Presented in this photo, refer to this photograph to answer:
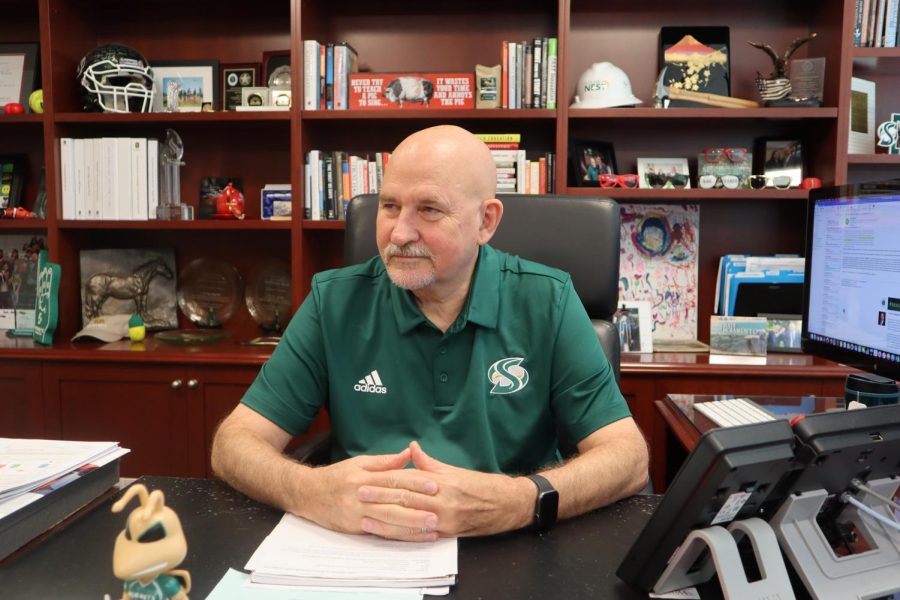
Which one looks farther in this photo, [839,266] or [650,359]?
[650,359]

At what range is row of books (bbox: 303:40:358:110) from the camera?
2.40 metres

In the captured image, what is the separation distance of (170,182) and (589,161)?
1491 mm

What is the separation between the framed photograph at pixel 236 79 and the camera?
2658 mm

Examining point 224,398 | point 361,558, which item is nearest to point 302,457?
point 361,558

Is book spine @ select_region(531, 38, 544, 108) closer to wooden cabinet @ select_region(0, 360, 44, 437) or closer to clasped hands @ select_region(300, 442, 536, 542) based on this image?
clasped hands @ select_region(300, 442, 536, 542)

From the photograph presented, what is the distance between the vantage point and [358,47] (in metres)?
2.67

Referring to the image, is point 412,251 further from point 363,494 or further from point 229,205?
point 229,205

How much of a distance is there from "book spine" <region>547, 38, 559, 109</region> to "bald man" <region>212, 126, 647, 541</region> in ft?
3.59

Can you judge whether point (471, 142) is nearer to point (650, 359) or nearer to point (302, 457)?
point (302, 457)

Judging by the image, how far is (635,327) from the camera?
7.79 ft

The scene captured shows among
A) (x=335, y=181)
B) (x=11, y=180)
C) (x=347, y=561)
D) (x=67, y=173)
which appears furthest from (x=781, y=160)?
(x=11, y=180)

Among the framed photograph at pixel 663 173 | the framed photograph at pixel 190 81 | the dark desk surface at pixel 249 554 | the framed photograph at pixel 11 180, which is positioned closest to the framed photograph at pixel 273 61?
the framed photograph at pixel 190 81

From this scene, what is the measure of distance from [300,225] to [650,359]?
1.23 meters

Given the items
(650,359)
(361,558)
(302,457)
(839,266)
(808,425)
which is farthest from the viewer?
(650,359)
